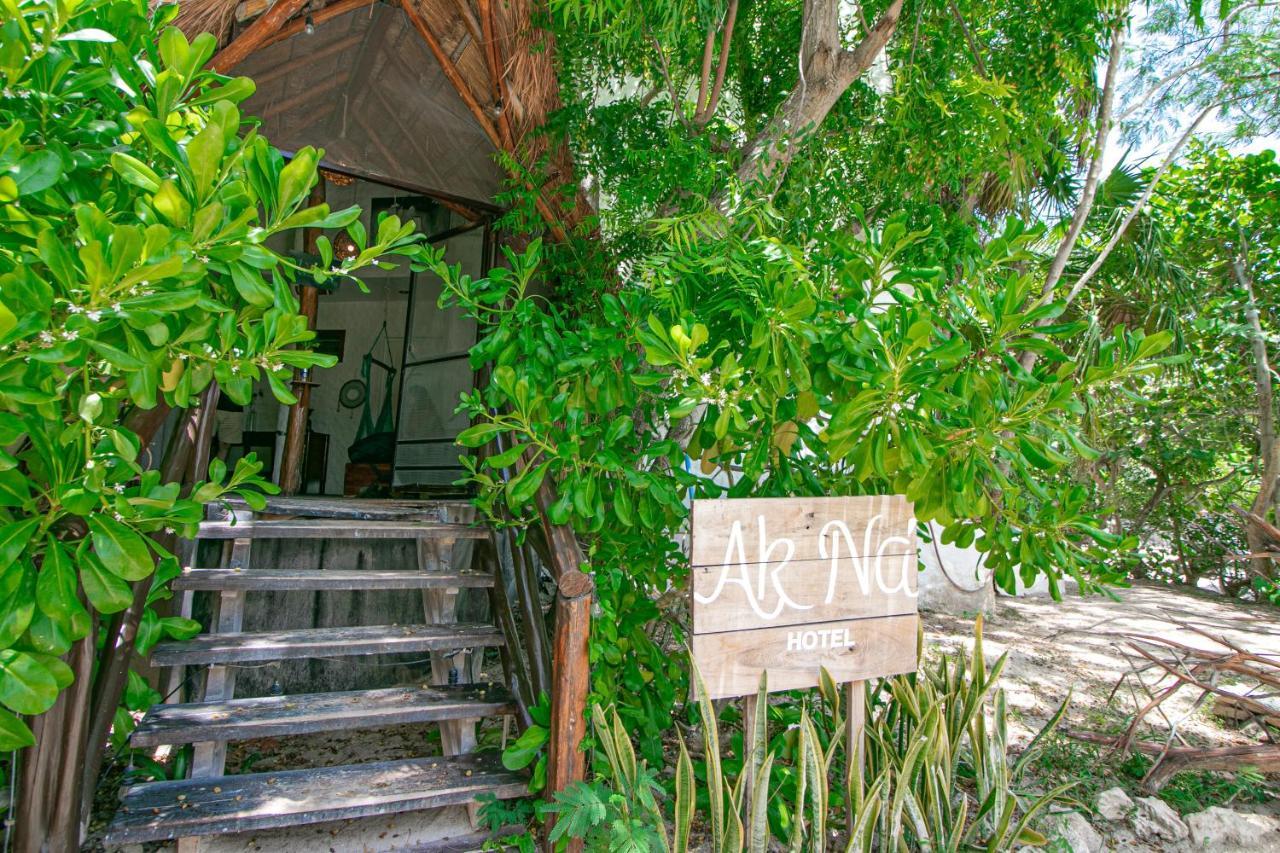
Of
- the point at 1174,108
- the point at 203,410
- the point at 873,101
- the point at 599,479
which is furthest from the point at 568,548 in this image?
the point at 1174,108

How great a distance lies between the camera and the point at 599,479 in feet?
6.42

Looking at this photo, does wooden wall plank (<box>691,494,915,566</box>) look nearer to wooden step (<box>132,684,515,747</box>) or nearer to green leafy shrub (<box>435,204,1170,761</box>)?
green leafy shrub (<box>435,204,1170,761</box>)

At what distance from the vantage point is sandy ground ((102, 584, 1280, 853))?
2.07m

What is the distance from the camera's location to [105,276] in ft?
3.22

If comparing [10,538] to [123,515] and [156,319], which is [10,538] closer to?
[123,515]

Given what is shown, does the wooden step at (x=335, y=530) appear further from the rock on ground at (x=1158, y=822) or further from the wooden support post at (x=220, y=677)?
the rock on ground at (x=1158, y=822)

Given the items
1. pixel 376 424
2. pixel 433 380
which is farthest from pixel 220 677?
pixel 376 424

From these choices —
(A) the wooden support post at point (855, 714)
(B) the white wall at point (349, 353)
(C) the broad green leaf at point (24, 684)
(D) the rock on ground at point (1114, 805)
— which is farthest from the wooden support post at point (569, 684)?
(B) the white wall at point (349, 353)

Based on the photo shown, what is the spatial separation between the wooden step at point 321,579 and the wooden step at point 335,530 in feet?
0.52

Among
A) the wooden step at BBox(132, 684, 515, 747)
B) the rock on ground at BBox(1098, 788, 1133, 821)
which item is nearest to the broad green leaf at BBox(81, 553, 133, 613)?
the wooden step at BBox(132, 684, 515, 747)

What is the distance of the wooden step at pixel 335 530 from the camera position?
2.57m

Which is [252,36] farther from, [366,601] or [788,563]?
[788,563]

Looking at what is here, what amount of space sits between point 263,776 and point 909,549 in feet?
6.31

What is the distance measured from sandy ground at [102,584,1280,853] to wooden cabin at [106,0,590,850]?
0.05 ft
